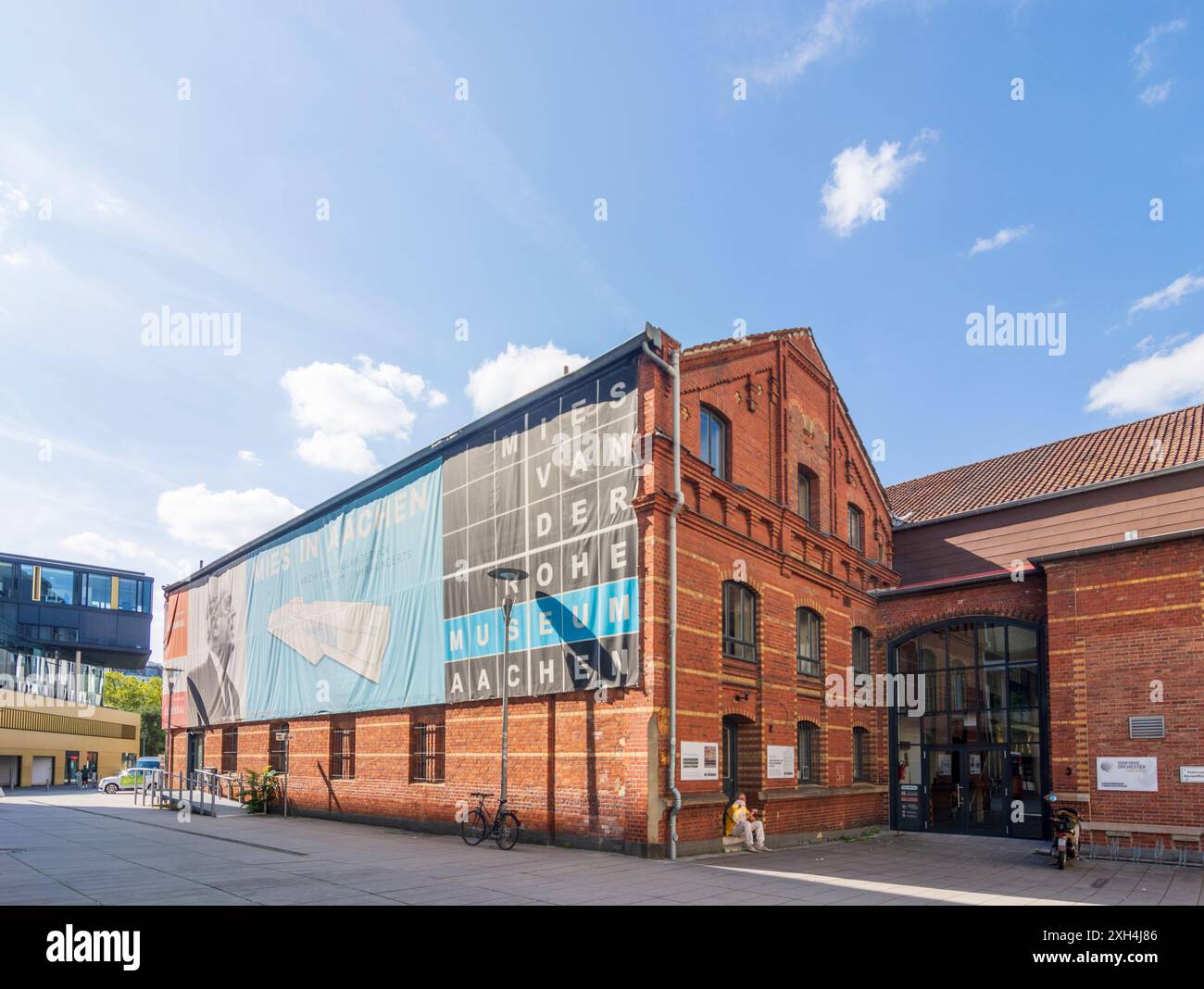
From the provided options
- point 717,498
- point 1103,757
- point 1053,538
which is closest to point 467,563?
point 717,498

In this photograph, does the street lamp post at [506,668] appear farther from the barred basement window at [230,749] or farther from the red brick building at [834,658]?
the barred basement window at [230,749]

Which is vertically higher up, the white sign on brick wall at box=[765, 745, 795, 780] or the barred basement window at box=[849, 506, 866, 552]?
the barred basement window at box=[849, 506, 866, 552]

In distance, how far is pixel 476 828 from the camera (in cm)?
1875

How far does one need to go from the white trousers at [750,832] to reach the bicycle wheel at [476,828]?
4.90m

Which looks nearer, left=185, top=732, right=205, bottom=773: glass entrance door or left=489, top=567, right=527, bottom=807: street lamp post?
left=489, top=567, right=527, bottom=807: street lamp post

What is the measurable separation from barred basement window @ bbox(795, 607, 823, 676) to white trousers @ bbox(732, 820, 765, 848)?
15.8 feet

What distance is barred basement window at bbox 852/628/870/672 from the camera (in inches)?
990

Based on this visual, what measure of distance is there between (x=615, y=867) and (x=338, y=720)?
1392 cm

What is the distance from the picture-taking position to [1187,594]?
59.9 ft

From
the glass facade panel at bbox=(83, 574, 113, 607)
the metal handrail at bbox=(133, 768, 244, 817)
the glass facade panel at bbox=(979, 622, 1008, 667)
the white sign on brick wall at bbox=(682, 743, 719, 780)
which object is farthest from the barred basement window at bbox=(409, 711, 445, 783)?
the glass facade panel at bbox=(83, 574, 113, 607)

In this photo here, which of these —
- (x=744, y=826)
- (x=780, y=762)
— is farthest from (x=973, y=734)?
(x=744, y=826)

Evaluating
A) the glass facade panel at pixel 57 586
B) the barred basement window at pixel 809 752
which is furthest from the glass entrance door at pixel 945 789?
the glass facade panel at pixel 57 586

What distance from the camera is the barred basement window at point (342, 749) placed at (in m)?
25.7

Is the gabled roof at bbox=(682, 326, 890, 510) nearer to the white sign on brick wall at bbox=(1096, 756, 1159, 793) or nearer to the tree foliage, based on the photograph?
the white sign on brick wall at bbox=(1096, 756, 1159, 793)
